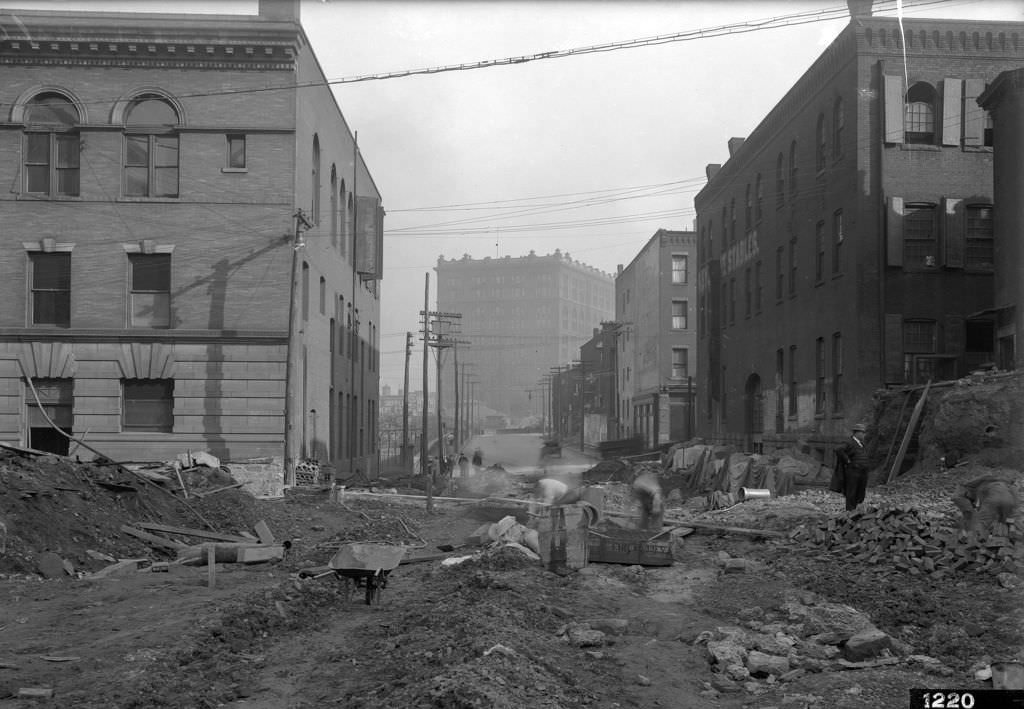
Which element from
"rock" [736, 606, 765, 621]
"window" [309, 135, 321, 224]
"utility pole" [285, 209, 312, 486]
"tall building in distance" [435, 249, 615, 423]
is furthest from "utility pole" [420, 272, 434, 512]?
"tall building in distance" [435, 249, 615, 423]

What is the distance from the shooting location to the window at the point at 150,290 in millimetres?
26703

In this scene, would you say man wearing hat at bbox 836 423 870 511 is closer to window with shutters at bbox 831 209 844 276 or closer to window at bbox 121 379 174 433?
window with shutters at bbox 831 209 844 276

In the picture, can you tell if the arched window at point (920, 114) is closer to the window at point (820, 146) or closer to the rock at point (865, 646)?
the window at point (820, 146)

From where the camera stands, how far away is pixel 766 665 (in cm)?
805

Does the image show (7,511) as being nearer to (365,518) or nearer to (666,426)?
(365,518)

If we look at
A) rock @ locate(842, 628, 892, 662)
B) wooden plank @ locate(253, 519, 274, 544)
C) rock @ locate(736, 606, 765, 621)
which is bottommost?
wooden plank @ locate(253, 519, 274, 544)

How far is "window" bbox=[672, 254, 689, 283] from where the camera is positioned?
5972cm

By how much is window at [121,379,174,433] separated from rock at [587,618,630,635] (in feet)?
65.3

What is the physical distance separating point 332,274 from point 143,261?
8.77 meters

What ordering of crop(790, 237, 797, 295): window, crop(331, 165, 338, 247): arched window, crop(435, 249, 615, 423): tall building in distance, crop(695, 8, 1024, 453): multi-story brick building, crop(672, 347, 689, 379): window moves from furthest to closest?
crop(435, 249, 615, 423): tall building in distance, crop(672, 347, 689, 379): window, crop(331, 165, 338, 247): arched window, crop(790, 237, 797, 295): window, crop(695, 8, 1024, 453): multi-story brick building

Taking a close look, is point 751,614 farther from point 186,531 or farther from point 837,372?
point 837,372

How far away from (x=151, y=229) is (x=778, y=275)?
892 inches

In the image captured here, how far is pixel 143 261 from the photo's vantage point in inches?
1057

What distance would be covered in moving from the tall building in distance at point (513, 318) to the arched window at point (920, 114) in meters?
137
